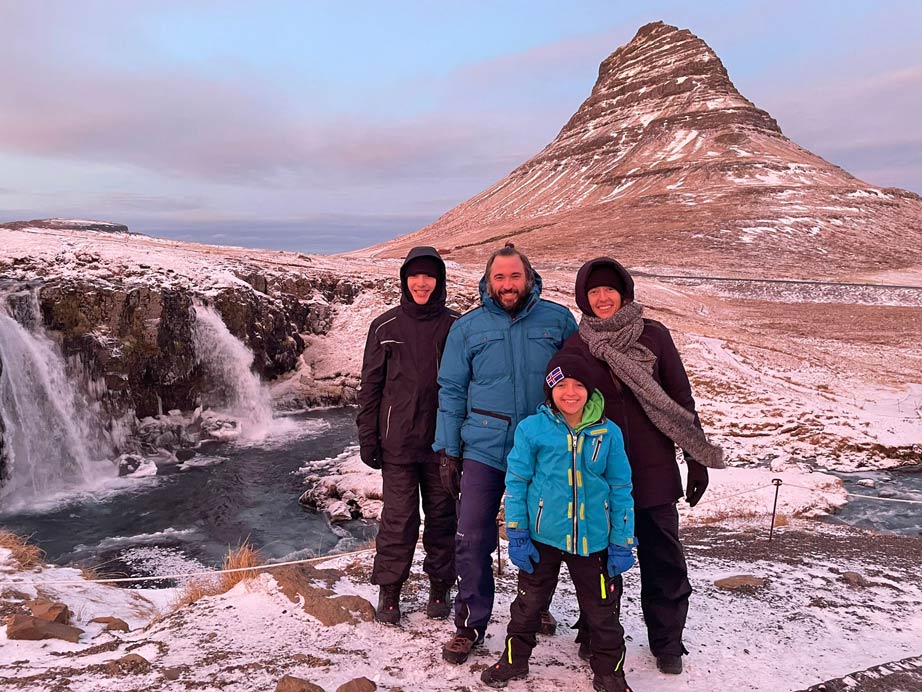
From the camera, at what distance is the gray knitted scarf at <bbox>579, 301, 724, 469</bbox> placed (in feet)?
12.5

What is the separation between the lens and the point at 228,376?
1759 centimetres

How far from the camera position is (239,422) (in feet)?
55.4

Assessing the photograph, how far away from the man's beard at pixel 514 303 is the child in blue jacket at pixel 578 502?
63 cm

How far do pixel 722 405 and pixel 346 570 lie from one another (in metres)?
14.2

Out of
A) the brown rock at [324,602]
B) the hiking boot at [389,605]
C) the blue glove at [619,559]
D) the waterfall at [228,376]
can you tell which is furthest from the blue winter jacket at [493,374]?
the waterfall at [228,376]

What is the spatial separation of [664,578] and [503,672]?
47.4 inches

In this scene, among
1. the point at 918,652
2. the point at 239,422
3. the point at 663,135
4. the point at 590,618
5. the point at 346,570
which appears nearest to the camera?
the point at 590,618

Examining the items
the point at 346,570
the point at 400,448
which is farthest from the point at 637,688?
the point at 346,570

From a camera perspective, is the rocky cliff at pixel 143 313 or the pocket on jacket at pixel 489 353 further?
the rocky cliff at pixel 143 313

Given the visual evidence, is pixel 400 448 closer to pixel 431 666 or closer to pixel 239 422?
pixel 431 666

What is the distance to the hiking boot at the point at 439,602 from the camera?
184 inches

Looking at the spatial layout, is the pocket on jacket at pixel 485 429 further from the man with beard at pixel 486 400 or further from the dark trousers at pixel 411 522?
the dark trousers at pixel 411 522

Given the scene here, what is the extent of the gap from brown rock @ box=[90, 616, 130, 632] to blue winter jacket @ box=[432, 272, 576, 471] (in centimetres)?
308

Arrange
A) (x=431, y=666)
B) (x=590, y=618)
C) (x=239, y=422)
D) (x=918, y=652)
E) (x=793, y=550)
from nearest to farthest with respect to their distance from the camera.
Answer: (x=590, y=618)
(x=431, y=666)
(x=918, y=652)
(x=793, y=550)
(x=239, y=422)
